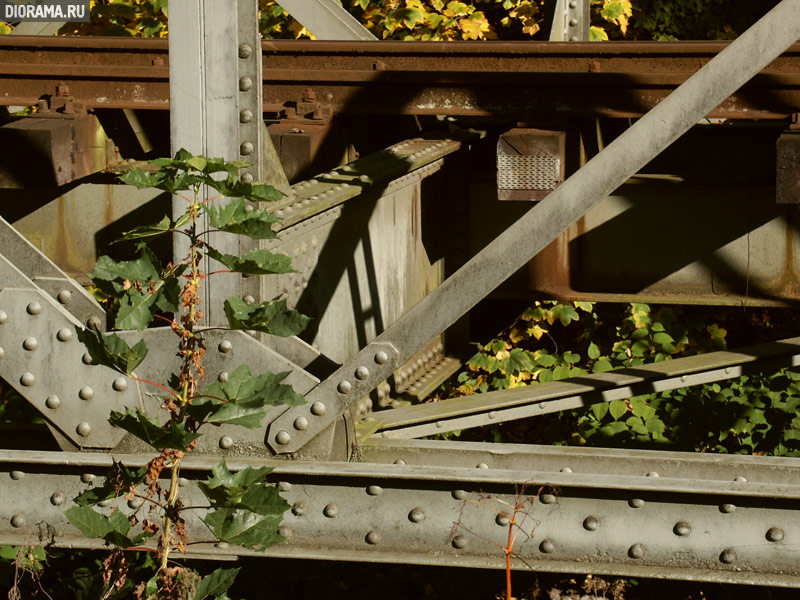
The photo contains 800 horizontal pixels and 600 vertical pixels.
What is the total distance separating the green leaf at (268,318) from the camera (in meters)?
2.30

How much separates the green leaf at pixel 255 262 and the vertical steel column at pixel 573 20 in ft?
12.0

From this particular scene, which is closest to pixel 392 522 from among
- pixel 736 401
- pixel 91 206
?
pixel 91 206

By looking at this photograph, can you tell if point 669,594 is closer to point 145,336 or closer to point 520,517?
point 520,517

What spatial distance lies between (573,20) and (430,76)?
2.11 meters

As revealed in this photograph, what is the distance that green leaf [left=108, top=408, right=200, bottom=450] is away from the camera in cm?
216

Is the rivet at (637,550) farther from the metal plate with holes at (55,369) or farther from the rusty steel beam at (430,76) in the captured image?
the rusty steel beam at (430,76)

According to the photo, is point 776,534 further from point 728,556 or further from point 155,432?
point 155,432

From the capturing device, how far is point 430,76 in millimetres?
3965

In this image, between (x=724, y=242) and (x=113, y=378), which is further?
(x=724, y=242)

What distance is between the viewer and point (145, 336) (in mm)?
2809

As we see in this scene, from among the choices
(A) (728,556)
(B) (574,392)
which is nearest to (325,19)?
(B) (574,392)

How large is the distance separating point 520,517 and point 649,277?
1.94 meters

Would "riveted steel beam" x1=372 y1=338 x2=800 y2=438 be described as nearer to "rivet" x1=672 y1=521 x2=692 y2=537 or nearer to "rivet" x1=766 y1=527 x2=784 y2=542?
"rivet" x1=672 y1=521 x2=692 y2=537

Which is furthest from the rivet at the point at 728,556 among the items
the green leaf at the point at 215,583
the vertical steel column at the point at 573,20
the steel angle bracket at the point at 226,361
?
the vertical steel column at the point at 573,20
